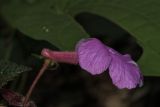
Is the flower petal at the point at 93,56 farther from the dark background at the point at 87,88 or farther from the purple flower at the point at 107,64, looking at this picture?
the dark background at the point at 87,88

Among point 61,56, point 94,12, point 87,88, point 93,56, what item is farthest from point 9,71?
point 87,88

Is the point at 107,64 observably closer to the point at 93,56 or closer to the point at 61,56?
the point at 93,56

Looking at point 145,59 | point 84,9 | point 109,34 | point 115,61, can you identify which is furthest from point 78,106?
point 115,61

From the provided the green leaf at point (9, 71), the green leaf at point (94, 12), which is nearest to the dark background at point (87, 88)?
the green leaf at point (94, 12)

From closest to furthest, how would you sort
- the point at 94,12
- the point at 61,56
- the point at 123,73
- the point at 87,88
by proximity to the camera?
the point at 123,73
the point at 61,56
the point at 94,12
the point at 87,88

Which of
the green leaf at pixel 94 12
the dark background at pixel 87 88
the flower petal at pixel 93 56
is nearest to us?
the flower petal at pixel 93 56
